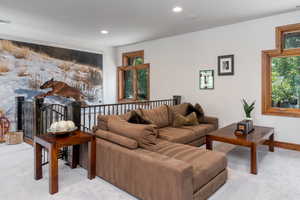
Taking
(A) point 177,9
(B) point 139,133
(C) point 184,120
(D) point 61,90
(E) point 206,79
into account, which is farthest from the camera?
(D) point 61,90

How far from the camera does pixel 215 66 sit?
4664mm

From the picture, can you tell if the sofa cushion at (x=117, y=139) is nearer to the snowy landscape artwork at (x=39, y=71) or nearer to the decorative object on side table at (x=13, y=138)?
the decorative object on side table at (x=13, y=138)

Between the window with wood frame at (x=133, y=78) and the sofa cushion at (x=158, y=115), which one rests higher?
the window with wood frame at (x=133, y=78)

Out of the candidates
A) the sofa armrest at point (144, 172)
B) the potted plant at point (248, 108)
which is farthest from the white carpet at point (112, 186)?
the potted plant at point (248, 108)

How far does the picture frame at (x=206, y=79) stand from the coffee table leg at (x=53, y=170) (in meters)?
3.81

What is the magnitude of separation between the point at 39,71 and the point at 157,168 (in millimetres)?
4633

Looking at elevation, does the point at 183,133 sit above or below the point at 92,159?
above

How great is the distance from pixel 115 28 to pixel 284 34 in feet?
12.5

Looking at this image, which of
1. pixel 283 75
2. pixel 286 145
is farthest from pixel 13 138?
pixel 283 75

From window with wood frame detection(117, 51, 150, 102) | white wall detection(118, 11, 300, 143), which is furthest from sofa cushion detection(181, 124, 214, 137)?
window with wood frame detection(117, 51, 150, 102)

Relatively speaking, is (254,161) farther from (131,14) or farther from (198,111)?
(131,14)

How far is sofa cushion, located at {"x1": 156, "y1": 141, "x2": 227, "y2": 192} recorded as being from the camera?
198 cm

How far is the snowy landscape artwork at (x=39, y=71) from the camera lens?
4.53 m

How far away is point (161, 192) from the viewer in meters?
1.85
